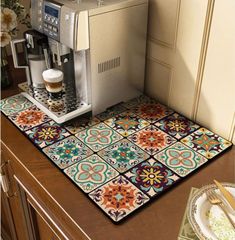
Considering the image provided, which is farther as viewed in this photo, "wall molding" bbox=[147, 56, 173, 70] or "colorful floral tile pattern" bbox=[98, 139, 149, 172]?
"wall molding" bbox=[147, 56, 173, 70]

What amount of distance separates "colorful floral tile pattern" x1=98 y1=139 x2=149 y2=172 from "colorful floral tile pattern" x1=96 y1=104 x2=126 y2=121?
0.44ft

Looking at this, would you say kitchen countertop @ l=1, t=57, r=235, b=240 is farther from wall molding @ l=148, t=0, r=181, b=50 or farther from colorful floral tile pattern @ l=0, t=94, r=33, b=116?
wall molding @ l=148, t=0, r=181, b=50

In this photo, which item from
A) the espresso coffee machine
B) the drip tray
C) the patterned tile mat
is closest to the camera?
the patterned tile mat

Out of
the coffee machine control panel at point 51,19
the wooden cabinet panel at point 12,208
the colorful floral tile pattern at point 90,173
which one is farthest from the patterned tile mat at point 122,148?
the coffee machine control panel at point 51,19

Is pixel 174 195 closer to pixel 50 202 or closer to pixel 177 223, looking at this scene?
pixel 177 223

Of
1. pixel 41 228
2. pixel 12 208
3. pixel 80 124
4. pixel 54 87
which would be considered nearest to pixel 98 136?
pixel 80 124

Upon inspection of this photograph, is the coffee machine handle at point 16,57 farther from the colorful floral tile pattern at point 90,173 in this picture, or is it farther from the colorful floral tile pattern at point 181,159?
the colorful floral tile pattern at point 181,159

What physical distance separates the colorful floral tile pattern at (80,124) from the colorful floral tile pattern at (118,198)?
0.75ft

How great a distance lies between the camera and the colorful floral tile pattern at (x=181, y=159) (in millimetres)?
848

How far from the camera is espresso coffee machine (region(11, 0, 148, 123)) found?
89cm

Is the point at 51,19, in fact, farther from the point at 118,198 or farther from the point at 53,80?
the point at 118,198

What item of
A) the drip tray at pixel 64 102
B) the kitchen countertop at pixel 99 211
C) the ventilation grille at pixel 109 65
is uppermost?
the ventilation grille at pixel 109 65

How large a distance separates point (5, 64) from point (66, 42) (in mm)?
335

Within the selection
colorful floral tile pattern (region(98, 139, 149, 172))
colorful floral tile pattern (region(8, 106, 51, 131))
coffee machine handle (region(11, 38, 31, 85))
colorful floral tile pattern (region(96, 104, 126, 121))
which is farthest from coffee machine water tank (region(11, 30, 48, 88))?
colorful floral tile pattern (region(98, 139, 149, 172))
